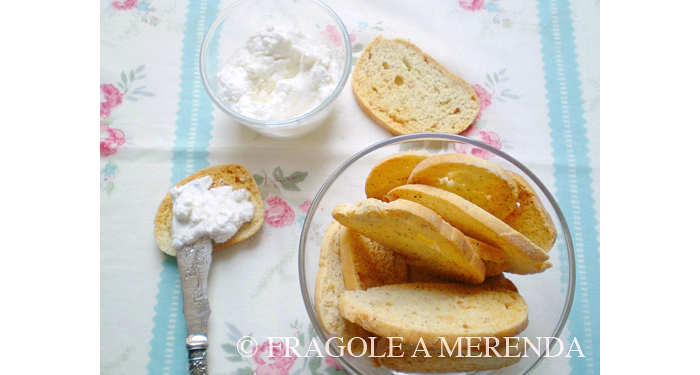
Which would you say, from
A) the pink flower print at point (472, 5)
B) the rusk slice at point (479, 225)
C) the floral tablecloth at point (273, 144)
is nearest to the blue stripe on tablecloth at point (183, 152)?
the floral tablecloth at point (273, 144)

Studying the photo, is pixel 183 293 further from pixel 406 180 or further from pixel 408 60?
pixel 408 60

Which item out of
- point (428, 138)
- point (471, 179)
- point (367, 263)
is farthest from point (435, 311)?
point (428, 138)

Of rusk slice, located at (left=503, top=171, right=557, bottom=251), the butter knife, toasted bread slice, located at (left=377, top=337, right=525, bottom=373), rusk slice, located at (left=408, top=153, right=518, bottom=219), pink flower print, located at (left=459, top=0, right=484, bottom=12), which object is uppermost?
pink flower print, located at (left=459, top=0, right=484, bottom=12)

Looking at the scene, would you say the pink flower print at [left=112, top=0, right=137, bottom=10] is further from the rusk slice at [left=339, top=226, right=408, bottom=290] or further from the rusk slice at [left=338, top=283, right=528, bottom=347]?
the rusk slice at [left=338, top=283, right=528, bottom=347]

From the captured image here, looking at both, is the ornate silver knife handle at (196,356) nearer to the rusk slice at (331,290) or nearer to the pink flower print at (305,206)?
the rusk slice at (331,290)

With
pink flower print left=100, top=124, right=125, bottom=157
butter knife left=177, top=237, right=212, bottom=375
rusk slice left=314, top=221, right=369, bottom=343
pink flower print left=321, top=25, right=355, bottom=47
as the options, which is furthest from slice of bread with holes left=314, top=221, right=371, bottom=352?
pink flower print left=100, top=124, right=125, bottom=157

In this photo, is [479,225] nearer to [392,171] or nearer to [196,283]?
[392,171]

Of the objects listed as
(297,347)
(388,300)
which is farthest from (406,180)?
(297,347)
